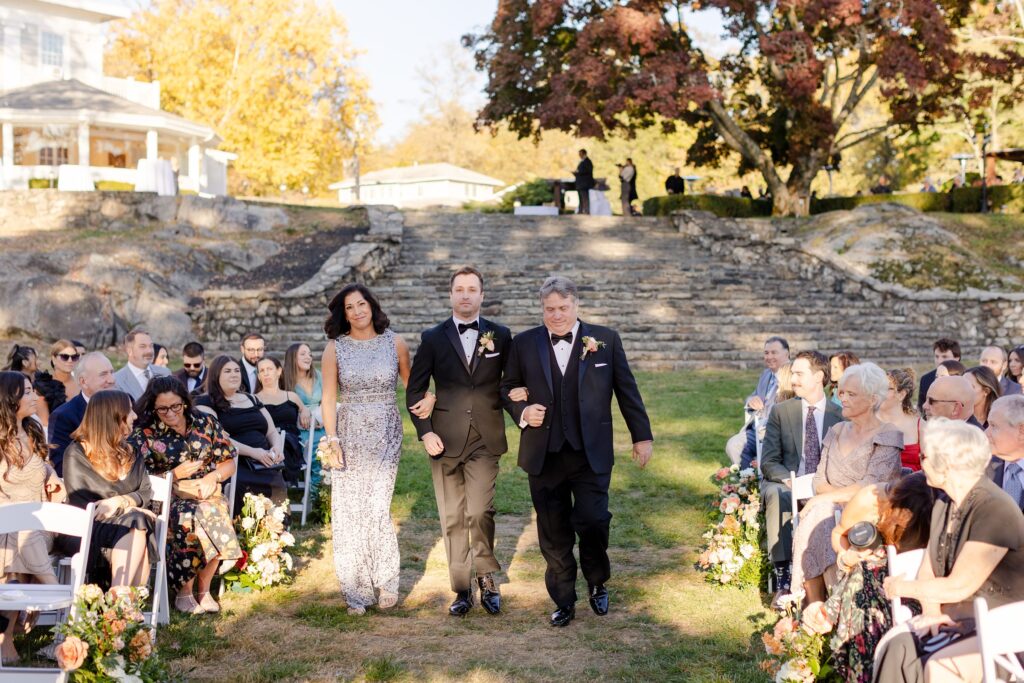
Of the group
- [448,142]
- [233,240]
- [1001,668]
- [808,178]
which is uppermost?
[448,142]

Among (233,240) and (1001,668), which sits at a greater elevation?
(233,240)

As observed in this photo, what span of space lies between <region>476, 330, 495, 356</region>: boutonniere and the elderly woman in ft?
6.43

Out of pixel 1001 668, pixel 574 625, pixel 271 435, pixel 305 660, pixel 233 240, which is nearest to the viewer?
pixel 1001 668

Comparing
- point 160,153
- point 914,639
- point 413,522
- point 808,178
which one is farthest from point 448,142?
point 914,639

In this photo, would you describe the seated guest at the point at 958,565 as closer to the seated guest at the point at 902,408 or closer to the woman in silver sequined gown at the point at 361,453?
the seated guest at the point at 902,408

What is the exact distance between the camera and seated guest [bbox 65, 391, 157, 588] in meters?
5.34

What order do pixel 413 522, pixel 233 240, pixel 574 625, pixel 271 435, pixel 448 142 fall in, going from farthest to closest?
pixel 448 142
pixel 233 240
pixel 413 522
pixel 271 435
pixel 574 625

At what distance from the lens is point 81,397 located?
22.1ft

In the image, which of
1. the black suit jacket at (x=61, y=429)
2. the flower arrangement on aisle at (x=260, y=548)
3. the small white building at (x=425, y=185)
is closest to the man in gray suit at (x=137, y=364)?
the black suit jacket at (x=61, y=429)

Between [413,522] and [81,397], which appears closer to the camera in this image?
[81,397]

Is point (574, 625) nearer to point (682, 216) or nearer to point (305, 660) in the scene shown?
point (305, 660)

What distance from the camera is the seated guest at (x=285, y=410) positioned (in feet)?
27.3

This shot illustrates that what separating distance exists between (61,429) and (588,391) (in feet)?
11.0

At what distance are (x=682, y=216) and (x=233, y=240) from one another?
10.8 m
